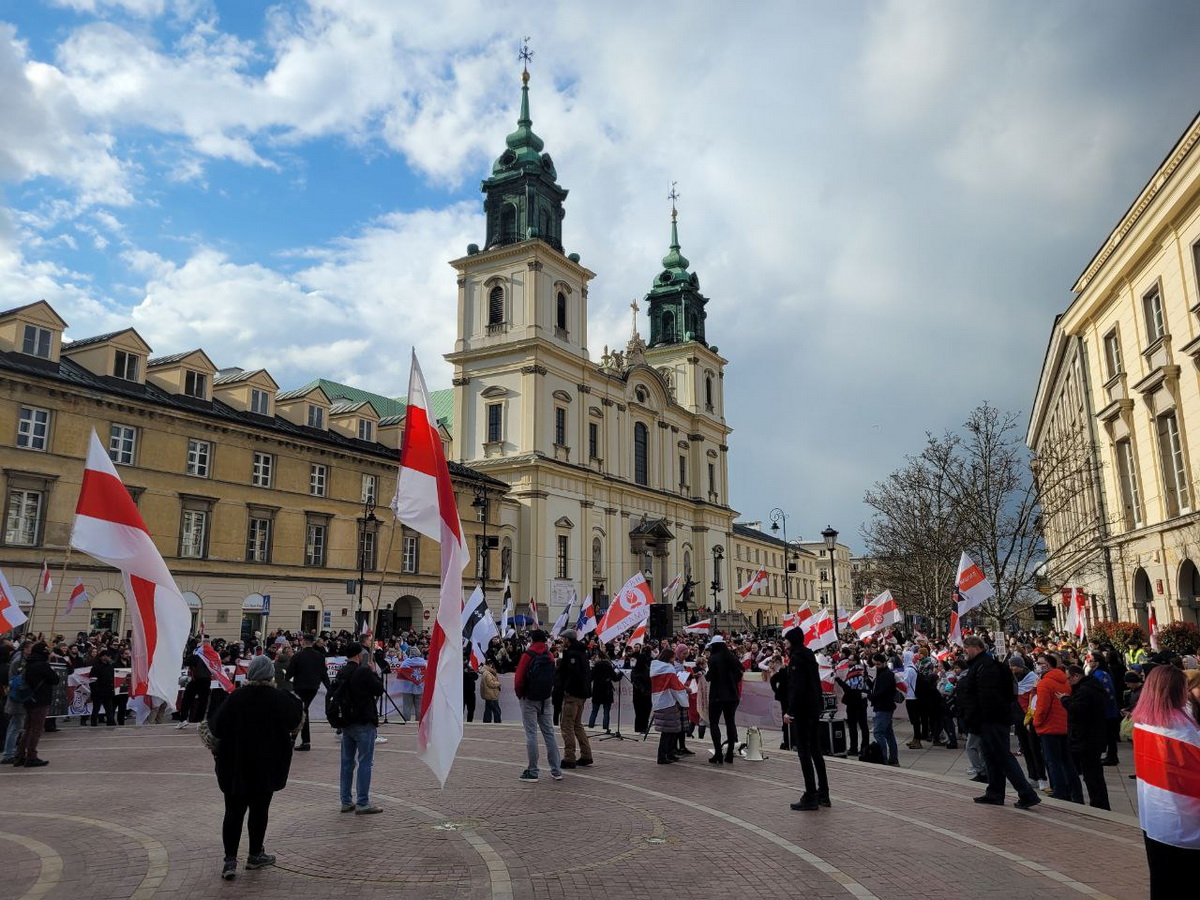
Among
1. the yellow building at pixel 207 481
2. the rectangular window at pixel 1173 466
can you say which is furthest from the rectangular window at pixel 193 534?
the rectangular window at pixel 1173 466

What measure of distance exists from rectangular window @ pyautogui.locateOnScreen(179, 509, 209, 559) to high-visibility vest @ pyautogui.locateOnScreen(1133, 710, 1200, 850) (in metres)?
35.6

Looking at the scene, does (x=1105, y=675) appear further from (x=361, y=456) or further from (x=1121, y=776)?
(x=361, y=456)

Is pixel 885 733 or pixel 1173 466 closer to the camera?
pixel 885 733

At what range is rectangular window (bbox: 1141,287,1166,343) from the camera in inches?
1026

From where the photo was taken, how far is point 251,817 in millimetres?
7344

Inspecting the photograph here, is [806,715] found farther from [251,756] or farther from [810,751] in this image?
[251,756]

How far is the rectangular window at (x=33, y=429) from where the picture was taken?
1173 inches

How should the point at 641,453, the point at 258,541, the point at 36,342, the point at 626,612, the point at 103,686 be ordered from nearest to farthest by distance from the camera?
the point at 103,686 < the point at 626,612 < the point at 36,342 < the point at 258,541 < the point at 641,453

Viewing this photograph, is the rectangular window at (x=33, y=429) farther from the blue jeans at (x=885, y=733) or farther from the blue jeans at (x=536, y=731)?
the blue jeans at (x=885, y=733)

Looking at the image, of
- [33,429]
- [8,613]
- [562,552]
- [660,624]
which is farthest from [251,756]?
[562,552]

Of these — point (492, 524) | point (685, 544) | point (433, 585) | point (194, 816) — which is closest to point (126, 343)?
point (433, 585)

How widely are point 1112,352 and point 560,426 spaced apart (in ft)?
128

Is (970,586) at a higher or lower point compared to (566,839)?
higher

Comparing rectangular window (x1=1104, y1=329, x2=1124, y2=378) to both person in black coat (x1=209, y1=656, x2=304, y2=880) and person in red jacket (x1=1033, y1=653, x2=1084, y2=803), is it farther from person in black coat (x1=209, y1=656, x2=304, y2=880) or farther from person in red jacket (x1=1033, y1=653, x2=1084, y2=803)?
person in black coat (x1=209, y1=656, x2=304, y2=880)
